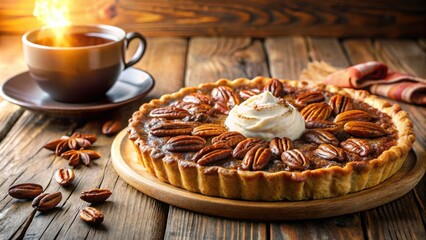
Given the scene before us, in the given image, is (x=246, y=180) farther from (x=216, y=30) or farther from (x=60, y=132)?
(x=216, y=30)

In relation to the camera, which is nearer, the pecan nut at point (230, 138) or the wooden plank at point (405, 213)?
the wooden plank at point (405, 213)

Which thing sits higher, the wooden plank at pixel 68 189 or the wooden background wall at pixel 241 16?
the wooden plank at pixel 68 189

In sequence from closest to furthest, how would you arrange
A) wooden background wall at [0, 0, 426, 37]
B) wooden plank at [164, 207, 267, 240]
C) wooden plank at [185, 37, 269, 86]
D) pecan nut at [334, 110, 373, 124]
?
wooden plank at [164, 207, 267, 240] → pecan nut at [334, 110, 373, 124] → wooden plank at [185, 37, 269, 86] → wooden background wall at [0, 0, 426, 37]

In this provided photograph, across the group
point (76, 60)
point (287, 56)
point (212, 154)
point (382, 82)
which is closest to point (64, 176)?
point (212, 154)

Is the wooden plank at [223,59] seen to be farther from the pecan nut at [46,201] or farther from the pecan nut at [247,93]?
the pecan nut at [46,201]

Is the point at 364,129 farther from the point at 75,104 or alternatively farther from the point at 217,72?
the point at 217,72

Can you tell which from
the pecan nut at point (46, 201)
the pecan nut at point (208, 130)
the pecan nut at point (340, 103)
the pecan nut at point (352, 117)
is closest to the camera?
the pecan nut at point (46, 201)

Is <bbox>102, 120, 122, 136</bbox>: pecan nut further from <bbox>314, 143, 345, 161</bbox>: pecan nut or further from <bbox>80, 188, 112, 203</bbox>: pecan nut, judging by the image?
<bbox>314, 143, 345, 161</bbox>: pecan nut

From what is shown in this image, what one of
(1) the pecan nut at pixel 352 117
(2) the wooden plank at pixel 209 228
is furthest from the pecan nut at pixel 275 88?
(2) the wooden plank at pixel 209 228

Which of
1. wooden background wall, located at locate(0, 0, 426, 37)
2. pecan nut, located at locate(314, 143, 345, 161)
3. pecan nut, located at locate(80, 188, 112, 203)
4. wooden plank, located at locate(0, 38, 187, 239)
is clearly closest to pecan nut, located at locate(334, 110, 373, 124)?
pecan nut, located at locate(314, 143, 345, 161)
